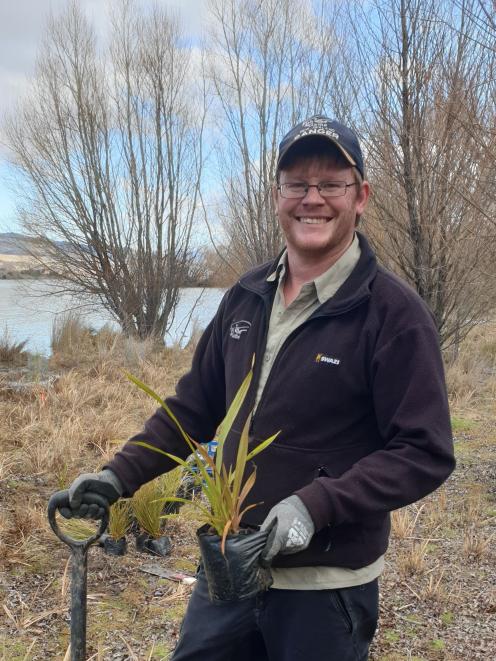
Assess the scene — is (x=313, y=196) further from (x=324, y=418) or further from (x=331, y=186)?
(x=324, y=418)

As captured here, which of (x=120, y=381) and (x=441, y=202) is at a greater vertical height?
(x=441, y=202)

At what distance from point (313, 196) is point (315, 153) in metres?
0.14

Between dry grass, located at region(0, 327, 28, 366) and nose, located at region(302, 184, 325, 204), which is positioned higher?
nose, located at region(302, 184, 325, 204)

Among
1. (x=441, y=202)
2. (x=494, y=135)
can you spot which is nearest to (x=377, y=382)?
(x=494, y=135)

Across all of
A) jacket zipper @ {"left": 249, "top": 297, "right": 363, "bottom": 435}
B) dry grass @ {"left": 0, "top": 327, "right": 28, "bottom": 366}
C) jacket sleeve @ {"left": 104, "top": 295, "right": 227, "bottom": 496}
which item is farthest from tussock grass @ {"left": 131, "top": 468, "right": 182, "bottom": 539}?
dry grass @ {"left": 0, "top": 327, "right": 28, "bottom": 366}

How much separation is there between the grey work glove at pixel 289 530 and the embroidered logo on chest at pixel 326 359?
0.42 metres

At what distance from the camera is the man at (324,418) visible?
1.81 metres

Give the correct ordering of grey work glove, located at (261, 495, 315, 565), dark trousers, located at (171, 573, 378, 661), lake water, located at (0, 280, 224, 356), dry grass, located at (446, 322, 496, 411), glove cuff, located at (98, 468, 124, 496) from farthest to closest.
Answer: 1. lake water, located at (0, 280, 224, 356)
2. dry grass, located at (446, 322, 496, 411)
3. glove cuff, located at (98, 468, 124, 496)
4. dark trousers, located at (171, 573, 378, 661)
5. grey work glove, located at (261, 495, 315, 565)

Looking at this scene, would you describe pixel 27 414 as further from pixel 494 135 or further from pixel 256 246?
pixel 256 246

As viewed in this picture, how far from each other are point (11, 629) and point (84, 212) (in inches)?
438

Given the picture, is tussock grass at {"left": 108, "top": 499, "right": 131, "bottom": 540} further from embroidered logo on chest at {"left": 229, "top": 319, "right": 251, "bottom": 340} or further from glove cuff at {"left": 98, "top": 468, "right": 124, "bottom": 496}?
embroidered logo on chest at {"left": 229, "top": 319, "right": 251, "bottom": 340}

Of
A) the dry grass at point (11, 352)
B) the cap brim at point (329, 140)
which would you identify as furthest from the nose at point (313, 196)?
the dry grass at point (11, 352)

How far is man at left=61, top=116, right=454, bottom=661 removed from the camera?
1811mm

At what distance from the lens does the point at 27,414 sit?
6988 mm
